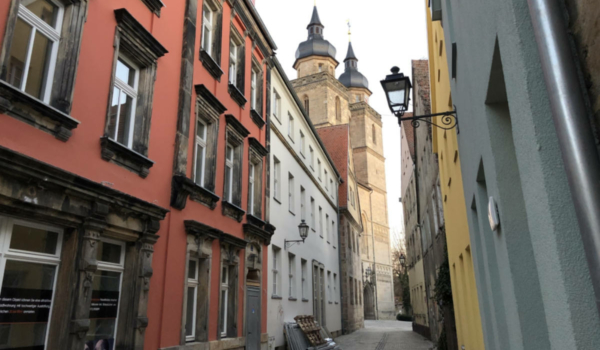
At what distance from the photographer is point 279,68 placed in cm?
1664

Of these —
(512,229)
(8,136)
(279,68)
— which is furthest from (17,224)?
(279,68)

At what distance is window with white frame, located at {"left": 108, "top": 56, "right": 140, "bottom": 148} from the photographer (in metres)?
7.28

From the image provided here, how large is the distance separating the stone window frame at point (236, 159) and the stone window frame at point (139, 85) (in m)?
3.40

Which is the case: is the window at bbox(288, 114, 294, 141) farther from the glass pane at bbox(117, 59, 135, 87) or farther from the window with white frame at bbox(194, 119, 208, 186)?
the glass pane at bbox(117, 59, 135, 87)

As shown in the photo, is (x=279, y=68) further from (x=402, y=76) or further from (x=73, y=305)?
(x=73, y=305)

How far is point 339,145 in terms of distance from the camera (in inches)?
1364

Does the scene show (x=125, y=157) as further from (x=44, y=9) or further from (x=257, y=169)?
(x=257, y=169)

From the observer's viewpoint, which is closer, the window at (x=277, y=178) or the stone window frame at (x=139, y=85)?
the stone window frame at (x=139, y=85)

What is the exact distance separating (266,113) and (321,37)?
53502mm

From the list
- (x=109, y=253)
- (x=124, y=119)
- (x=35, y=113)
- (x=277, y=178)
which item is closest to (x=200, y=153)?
(x=124, y=119)

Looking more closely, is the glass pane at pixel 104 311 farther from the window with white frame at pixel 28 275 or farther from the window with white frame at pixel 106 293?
the window with white frame at pixel 28 275

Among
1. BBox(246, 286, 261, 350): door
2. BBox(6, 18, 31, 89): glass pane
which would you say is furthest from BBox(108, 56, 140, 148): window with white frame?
BBox(246, 286, 261, 350): door

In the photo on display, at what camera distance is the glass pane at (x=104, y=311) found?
6.45 meters

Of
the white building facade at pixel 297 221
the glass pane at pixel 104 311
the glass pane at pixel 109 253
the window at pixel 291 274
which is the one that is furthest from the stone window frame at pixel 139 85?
the window at pixel 291 274
